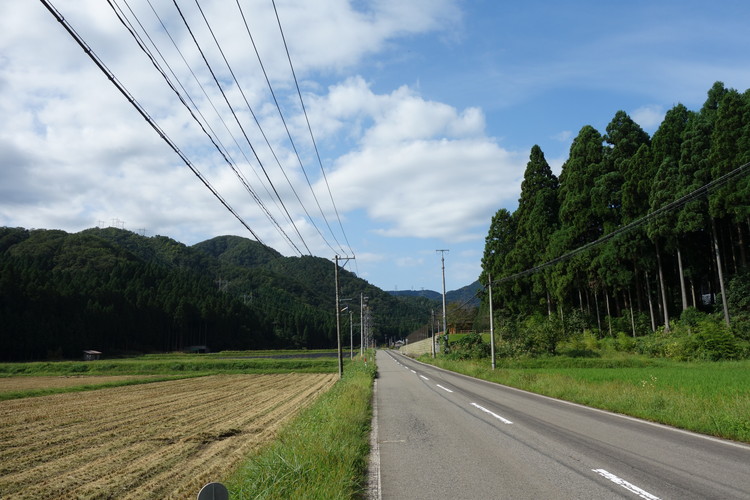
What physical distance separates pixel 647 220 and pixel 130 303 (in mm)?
89573

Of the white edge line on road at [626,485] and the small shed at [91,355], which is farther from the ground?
the white edge line on road at [626,485]

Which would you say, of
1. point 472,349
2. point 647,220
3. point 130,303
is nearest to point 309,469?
point 647,220

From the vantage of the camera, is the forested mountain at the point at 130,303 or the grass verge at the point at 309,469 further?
the forested mountain at the point at 130,303

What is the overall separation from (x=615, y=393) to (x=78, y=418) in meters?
17.5

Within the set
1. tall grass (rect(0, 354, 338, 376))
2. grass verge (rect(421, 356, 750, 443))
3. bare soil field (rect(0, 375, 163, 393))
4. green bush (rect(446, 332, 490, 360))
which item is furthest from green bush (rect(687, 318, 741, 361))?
bare soil field (rect(0, 375, 163, 393))

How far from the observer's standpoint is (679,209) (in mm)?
29844

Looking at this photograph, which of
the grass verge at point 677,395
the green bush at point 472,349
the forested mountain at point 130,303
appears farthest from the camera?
the forested mountain at point 130,303

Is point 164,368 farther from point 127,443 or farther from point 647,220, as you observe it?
point 647,220

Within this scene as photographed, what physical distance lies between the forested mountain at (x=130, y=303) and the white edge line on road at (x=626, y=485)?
117ft

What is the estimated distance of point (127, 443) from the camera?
11.4 meters

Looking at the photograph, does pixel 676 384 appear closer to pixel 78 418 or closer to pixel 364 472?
pixel 364 472

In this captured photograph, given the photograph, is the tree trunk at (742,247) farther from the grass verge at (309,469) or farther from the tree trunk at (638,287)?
the grass verge at (309,469)

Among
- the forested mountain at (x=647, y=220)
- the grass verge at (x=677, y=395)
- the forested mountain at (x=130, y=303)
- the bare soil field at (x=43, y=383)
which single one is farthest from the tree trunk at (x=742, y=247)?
the bare soil field at (x=43, y=383)

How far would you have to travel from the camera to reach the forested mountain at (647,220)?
2759cm
